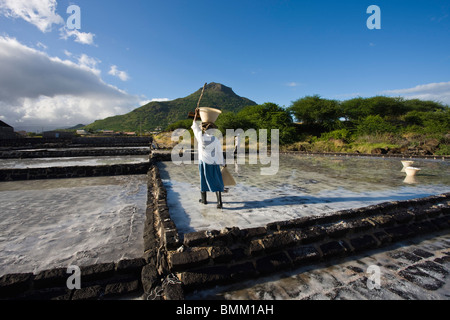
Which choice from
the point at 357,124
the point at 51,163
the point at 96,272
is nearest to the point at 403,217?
the point at 96,272

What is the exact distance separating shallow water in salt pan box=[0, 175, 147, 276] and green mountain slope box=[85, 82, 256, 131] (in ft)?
294

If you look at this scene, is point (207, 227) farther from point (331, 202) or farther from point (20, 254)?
point (331, 202)

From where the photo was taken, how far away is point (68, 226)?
396 centimetres

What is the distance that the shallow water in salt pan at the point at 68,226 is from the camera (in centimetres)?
296

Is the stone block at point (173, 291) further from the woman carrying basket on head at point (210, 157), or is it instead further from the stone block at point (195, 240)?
the woman carrying basket on head at point (210, 157)

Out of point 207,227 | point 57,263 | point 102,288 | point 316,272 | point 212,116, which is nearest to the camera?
point 102,288

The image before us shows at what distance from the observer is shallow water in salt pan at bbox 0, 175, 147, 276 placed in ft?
9.73

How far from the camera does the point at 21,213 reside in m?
4.66

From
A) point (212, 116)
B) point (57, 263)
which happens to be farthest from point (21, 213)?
point (212, 116)

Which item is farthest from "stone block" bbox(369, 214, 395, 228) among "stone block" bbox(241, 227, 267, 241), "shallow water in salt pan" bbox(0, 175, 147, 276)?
"shallow water in salt pan" bbox(0, 175, 147, 276)

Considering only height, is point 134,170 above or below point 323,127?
below

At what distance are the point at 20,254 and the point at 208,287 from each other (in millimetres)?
2861

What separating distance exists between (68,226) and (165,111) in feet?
354

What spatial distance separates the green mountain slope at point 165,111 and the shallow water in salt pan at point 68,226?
8971cm
